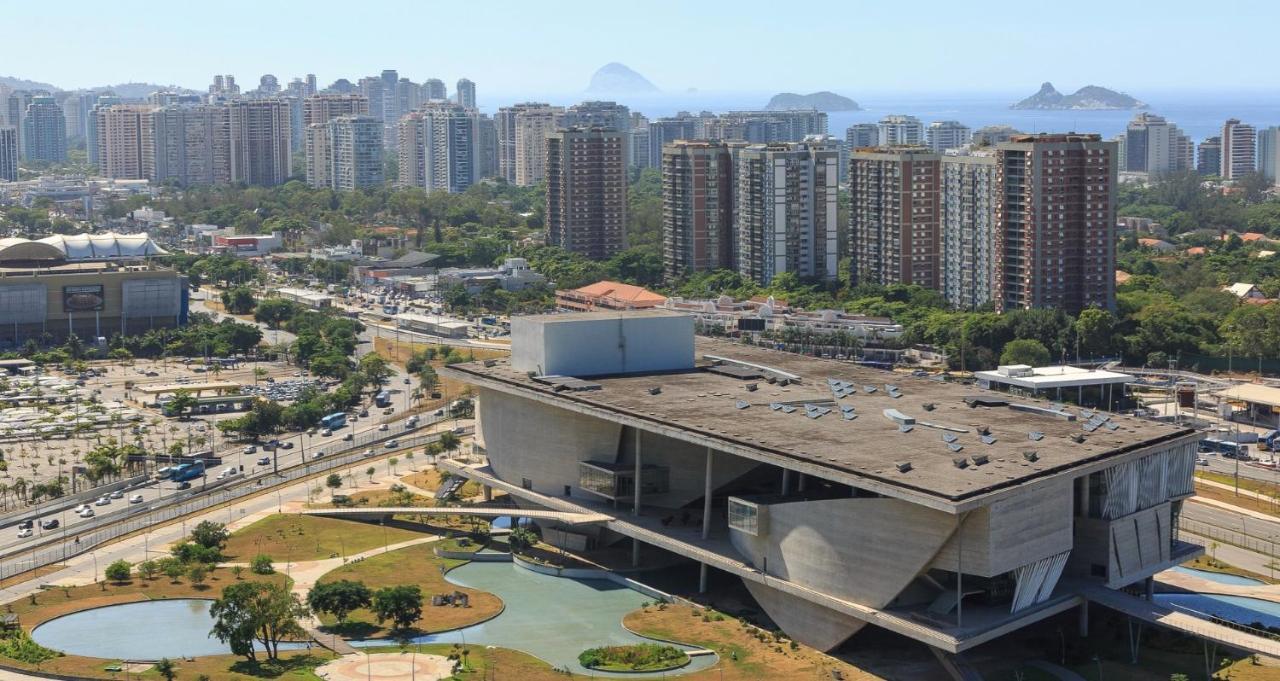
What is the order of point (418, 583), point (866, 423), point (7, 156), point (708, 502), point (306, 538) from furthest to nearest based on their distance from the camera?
point (7, 156)
point (306, 538)
point (418, 583)
point (866, 423)
point (708, 502)

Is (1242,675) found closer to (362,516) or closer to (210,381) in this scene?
(362,516)

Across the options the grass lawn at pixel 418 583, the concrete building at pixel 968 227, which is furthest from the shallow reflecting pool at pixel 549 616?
the concrete building at pixel 968 227

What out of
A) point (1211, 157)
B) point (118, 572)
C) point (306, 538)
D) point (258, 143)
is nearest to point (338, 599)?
point (118, 572)

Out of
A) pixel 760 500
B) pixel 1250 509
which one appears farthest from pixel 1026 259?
pixel 760 500

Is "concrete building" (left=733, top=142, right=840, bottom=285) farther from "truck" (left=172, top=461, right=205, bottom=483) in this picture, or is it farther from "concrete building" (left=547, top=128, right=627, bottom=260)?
"truck" (left=172, top=461, right=205, bottom=483)

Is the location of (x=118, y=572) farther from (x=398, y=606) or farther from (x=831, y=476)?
(x=831, y=476)

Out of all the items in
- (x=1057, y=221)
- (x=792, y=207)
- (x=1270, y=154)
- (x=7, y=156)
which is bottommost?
(x=1057, y=221)
